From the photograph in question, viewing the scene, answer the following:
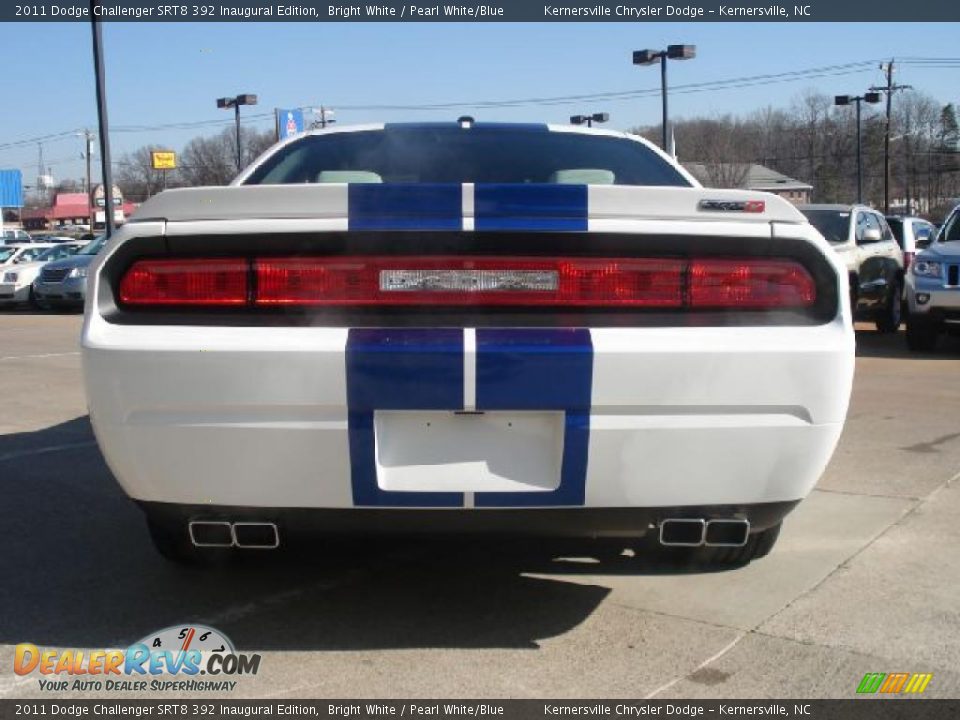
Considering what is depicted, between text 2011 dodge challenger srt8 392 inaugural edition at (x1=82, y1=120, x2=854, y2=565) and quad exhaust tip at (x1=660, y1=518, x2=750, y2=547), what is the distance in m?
0.01

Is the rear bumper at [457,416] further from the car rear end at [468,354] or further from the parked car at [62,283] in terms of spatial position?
the parked car at [62,283]

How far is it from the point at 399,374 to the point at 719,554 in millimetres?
1631

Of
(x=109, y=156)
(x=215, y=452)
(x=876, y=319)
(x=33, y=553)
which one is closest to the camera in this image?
(x=215, y=452)

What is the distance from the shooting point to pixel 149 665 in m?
3.03

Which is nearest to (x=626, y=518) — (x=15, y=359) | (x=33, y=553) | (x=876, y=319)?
(x=33, y=553)

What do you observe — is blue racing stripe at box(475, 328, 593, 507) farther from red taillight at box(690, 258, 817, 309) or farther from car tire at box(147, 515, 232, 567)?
car tire at box(147, 515, 232, 567)

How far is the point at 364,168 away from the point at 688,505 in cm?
211

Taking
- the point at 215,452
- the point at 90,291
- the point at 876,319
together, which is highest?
the point at 90,291

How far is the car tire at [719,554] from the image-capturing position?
360 cm

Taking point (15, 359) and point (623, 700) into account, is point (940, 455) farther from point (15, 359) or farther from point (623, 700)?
point (15, 359)

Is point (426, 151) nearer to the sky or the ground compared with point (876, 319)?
nearer to the sky

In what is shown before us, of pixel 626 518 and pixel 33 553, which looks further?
pixel 33 553

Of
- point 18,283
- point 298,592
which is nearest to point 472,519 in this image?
point 298,592

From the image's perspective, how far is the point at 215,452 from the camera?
2.76 metres
